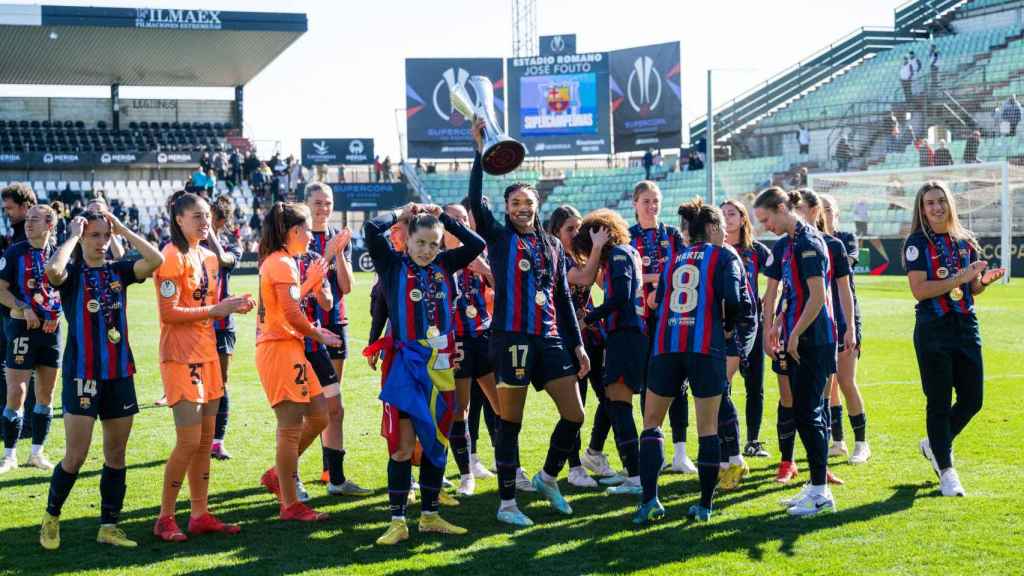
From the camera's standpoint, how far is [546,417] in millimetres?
10578

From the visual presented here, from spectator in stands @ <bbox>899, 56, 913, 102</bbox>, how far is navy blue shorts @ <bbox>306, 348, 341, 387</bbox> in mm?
34972

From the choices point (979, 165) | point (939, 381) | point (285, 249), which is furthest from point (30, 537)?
point (979, 165)

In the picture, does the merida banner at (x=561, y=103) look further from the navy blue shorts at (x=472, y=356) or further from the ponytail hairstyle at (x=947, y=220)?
the ponytail hairstyle at (x=947, y=220)

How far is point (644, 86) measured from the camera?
48.4 meters

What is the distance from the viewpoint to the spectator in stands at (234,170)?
45.2 meters

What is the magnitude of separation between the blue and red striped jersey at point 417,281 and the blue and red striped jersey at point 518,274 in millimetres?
212

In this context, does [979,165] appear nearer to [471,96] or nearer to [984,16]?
[984,16]

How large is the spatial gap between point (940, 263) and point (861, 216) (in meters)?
25.1

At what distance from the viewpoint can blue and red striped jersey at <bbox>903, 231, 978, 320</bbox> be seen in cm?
698

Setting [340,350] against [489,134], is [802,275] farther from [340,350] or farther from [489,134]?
[340,350]

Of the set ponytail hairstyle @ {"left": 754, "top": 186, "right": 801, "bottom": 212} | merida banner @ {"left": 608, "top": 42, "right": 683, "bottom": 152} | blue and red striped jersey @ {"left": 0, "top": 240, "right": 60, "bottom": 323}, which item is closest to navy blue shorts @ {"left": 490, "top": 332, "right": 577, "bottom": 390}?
ponytail hairstyle @ {"left": 754, "top": 186, "right": 801, "bottom": 212}

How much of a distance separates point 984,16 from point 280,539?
44.2 m

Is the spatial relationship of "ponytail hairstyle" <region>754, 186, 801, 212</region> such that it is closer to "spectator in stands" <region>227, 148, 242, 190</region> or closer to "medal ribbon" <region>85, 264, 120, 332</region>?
"medal ribbon" <region>85, 264, 120, 332</region>

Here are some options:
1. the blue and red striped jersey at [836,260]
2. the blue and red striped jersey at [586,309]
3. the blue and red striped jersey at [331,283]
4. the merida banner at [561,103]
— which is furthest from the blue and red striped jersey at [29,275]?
the merida banner at [561,103]
